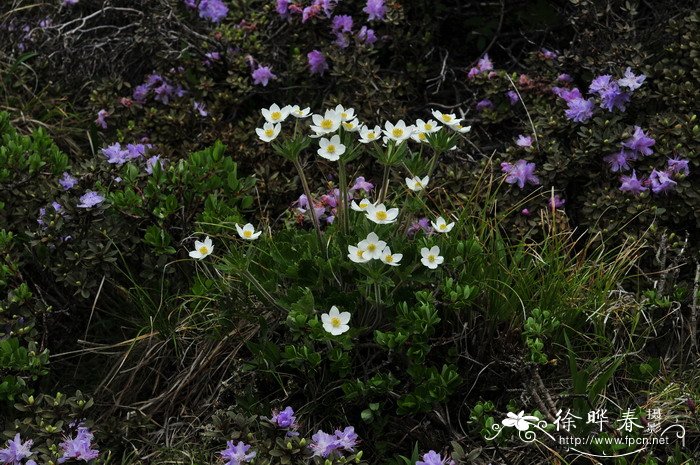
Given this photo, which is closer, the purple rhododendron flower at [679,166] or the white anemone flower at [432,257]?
the white anemone flower at [432,257]

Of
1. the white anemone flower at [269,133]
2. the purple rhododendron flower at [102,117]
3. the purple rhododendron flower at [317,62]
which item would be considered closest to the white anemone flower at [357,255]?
the white anemone flower at [269,133]

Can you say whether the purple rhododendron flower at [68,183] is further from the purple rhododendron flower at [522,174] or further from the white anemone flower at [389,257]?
the purple rhododendron flower at [522,174]

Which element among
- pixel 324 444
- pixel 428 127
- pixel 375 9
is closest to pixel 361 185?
pixel 428 127

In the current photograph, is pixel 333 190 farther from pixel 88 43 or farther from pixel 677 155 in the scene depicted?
pixel 88 43

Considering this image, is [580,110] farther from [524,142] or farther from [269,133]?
[269,133]

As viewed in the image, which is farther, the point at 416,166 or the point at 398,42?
the point at 398,42

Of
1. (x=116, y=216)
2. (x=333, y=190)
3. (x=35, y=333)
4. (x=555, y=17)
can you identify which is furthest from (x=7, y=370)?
(x=555, y=17)

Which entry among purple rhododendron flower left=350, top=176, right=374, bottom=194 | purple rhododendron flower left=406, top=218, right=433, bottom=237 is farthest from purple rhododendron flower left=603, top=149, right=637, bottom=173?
purple rhododendron flower left=350, top=176, right=374, bottom=194

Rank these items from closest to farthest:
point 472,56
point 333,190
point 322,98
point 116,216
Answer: point 116,216, point 333,190, point 322,98, point 472,56
